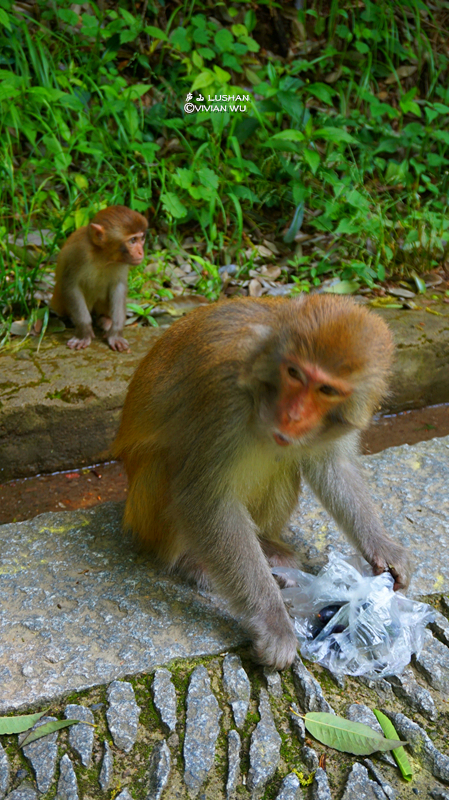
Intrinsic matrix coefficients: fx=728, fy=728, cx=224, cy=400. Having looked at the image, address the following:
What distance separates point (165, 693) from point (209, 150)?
5.50 meters

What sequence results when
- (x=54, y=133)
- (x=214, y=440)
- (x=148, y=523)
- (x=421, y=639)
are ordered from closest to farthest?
(x=214, y=440) → (x=421, y=639) → (x=148, y=523) → (x=54, y=133)

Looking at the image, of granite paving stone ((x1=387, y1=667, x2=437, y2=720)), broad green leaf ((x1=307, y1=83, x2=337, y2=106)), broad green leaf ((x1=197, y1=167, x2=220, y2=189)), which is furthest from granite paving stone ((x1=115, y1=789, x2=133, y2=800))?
broad green leaf ((x1=307, y1=83, x2=337, y2=106))

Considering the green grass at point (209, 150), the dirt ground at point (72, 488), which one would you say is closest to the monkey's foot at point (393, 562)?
the dirt ground at point (72, 488)

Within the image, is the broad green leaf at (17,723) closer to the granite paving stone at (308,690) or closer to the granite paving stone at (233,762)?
the granite paving stone at (233,762)

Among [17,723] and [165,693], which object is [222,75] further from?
[17,723]

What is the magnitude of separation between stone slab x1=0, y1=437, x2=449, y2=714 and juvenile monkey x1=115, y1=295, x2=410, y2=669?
0.17m

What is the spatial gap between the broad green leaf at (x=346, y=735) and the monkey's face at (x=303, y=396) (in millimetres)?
1042

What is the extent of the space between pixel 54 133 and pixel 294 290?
2.68 meters

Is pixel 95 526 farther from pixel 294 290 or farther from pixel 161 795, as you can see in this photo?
pixel 294 290

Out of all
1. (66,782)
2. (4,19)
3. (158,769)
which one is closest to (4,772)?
(66,782)

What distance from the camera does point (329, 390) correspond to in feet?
7.90

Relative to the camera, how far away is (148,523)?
327cm

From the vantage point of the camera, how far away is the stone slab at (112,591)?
108 inches

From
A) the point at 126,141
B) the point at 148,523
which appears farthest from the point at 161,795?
the point at 126,141
